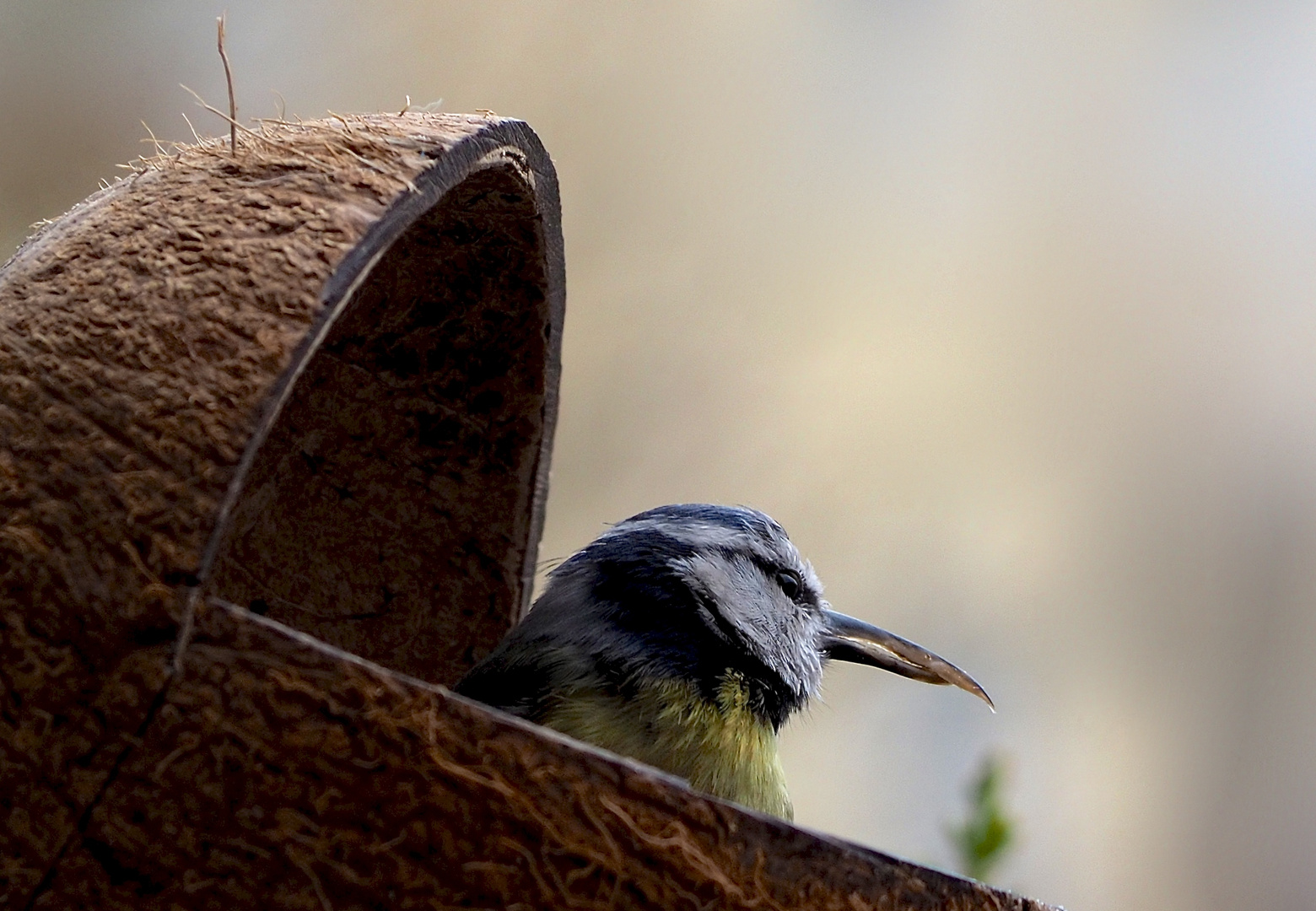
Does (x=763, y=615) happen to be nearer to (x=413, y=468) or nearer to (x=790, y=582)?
(x=790, y=582)

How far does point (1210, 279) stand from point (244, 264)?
99.9 inches

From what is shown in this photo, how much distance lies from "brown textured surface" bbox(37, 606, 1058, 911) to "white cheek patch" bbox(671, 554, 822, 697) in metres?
0.46

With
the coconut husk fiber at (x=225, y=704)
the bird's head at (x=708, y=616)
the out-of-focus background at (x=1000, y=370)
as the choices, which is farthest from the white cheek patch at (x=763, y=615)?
the out-of-focus background at (x=1000, y=370)

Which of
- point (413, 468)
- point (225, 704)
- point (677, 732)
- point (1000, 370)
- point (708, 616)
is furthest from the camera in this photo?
point (1000, 370)

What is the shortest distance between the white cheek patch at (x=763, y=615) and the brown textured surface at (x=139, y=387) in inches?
17.2

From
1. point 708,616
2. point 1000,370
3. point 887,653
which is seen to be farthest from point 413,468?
point 1000,370

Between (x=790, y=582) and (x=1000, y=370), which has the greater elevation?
(x=1000, y=370)

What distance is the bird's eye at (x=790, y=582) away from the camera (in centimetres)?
117

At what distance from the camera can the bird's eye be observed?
3.85 ft

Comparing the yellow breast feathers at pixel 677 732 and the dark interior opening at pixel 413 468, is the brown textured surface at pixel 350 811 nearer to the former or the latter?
the yellow breast feathers at pixel 677 732

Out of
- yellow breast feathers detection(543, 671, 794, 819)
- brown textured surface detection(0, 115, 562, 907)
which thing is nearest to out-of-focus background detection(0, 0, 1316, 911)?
yellow breast feathers detection(543, 671, 794, 819)

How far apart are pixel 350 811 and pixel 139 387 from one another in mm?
249

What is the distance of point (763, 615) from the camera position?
109cm

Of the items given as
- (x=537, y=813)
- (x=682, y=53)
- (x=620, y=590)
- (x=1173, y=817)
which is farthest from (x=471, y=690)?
(x=1173, y=817)
